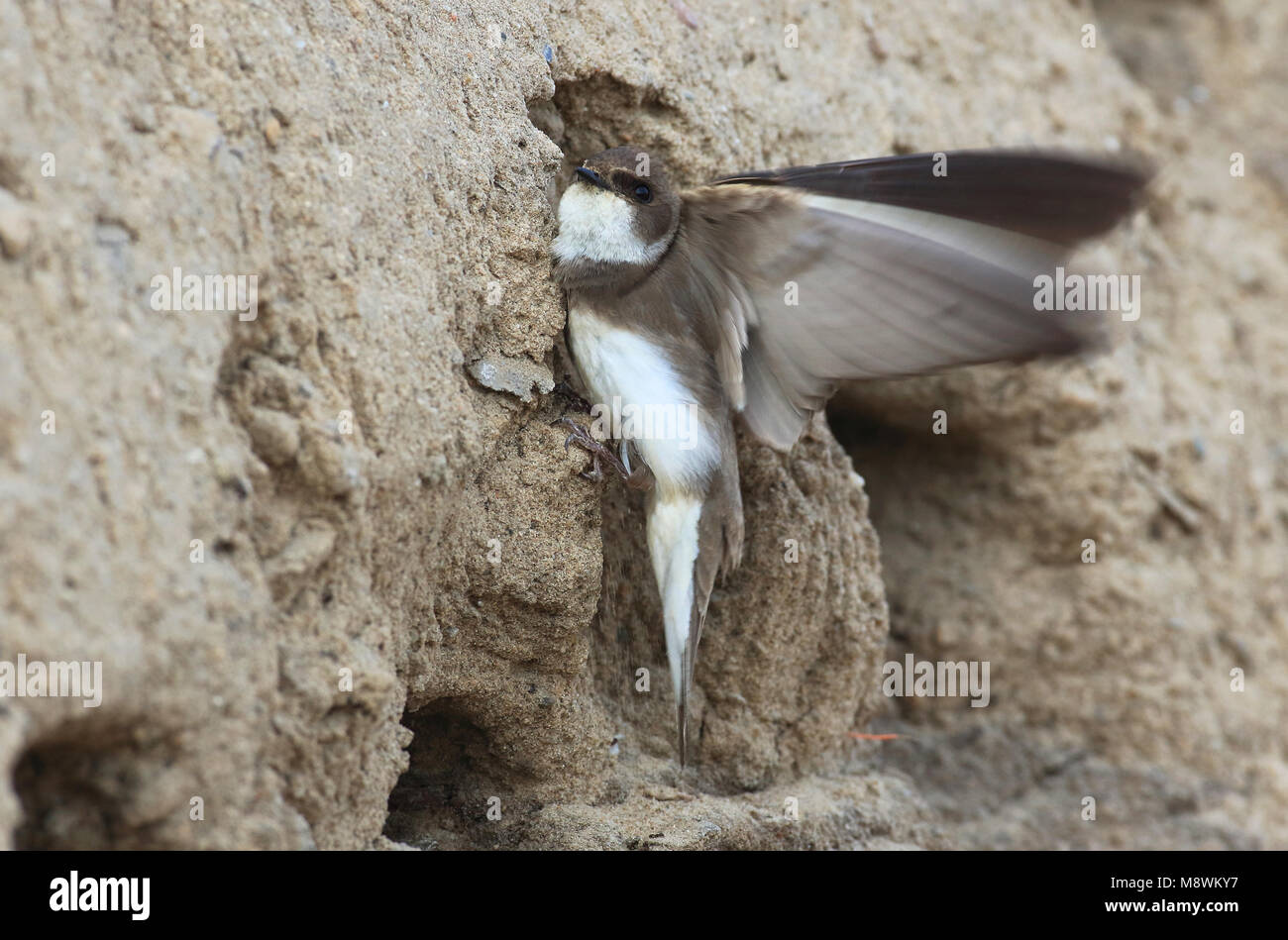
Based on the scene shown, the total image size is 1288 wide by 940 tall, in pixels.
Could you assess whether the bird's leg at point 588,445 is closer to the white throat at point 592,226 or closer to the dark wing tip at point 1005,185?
the white throat at point 592,226

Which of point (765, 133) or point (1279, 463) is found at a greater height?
point (765, 133)

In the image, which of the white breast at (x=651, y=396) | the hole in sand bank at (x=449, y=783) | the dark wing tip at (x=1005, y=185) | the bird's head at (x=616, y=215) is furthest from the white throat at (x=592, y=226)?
the hole in sand bank at (x=449, y=783)

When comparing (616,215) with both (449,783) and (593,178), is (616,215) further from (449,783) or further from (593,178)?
(449,783)

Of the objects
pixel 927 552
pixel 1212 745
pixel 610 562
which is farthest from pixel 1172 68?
pixel 610 562

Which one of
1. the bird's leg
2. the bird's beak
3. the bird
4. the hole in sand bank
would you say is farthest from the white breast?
the hole in sand bank

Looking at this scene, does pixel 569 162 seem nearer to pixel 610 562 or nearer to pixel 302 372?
pixel 610 562

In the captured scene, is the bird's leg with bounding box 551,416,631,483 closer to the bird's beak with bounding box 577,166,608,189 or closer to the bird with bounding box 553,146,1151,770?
the bird with bounding box 553,146,1151,770

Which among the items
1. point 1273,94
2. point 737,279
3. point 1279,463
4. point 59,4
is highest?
point 1273,94
